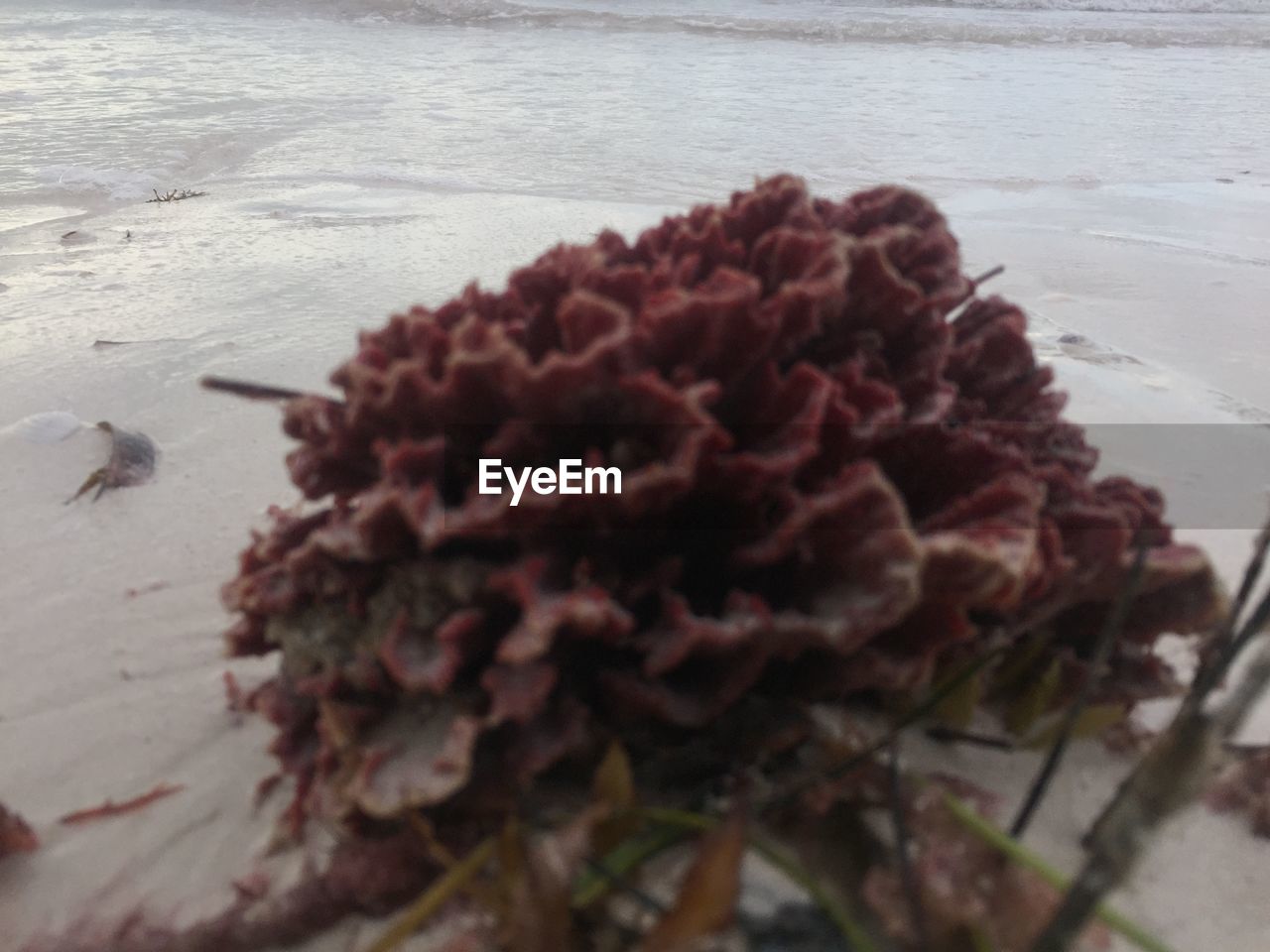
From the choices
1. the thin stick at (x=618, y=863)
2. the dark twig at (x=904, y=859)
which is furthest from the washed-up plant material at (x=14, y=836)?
the dark twig at (x=904, y=859)

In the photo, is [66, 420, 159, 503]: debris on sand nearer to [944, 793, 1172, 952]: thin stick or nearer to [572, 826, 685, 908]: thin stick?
[572, 826, 685, 908]: thin stick

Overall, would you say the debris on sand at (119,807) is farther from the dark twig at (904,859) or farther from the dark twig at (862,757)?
the dark twig at (904,859)

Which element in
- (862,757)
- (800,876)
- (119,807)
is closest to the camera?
(800,876)

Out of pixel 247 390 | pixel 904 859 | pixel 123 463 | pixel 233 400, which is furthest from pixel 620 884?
pixel 233 400

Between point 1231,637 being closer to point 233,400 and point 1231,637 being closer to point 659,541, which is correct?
point 659,541

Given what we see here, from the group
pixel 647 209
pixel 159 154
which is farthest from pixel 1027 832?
pixel 159 154

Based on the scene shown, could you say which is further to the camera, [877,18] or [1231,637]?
[877,18]

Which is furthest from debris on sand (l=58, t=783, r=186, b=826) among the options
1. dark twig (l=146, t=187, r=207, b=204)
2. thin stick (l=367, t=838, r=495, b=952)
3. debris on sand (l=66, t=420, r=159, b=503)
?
dark twig (l=146, t=187, r=207, b=204)

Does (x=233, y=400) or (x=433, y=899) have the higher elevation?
(x=433, y=899)
